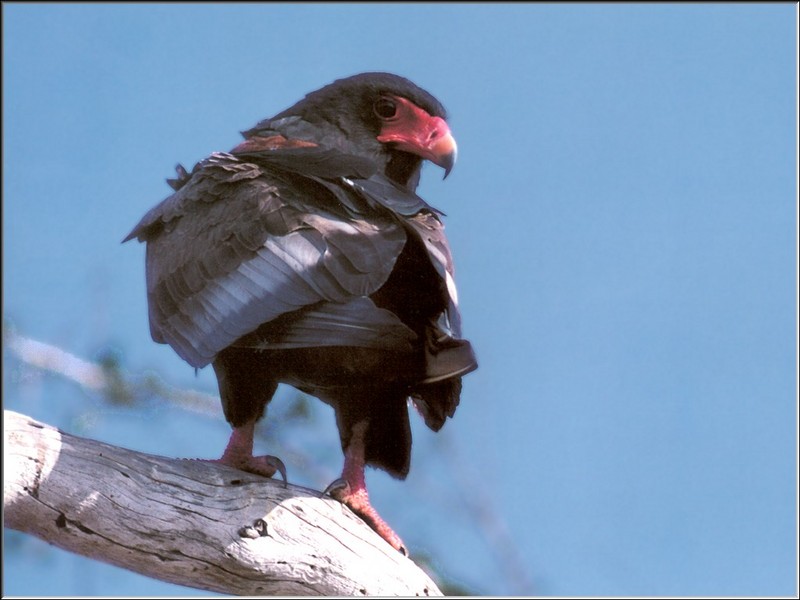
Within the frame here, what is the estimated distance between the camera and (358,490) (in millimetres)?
6273

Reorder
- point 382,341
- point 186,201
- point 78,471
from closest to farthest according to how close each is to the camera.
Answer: point 382,341
point 78,471
point 186,201

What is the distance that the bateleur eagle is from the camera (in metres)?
5.46

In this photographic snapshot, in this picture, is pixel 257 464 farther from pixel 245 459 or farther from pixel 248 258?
pixel 248 258

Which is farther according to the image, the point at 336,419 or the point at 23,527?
the point at 336,419

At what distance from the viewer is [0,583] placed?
586 centimetres

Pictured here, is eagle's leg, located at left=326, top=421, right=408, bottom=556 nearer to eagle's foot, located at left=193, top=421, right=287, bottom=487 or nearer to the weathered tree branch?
the weathered tree branch

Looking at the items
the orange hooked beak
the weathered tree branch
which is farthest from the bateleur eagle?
the weathered tree branch

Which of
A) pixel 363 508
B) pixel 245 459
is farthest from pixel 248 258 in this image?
pixel 363 508

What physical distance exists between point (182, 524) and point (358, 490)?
1014 mm

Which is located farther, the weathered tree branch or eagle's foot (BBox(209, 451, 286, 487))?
eagle's foot (BBox(209, 451, 286, 487))

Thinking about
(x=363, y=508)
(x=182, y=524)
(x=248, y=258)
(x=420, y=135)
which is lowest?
(x=182, y=524)

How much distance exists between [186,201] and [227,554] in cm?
190

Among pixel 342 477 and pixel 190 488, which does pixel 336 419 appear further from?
pixel 190 488

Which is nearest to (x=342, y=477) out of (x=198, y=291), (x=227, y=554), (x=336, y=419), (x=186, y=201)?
(x=336, y=419)
